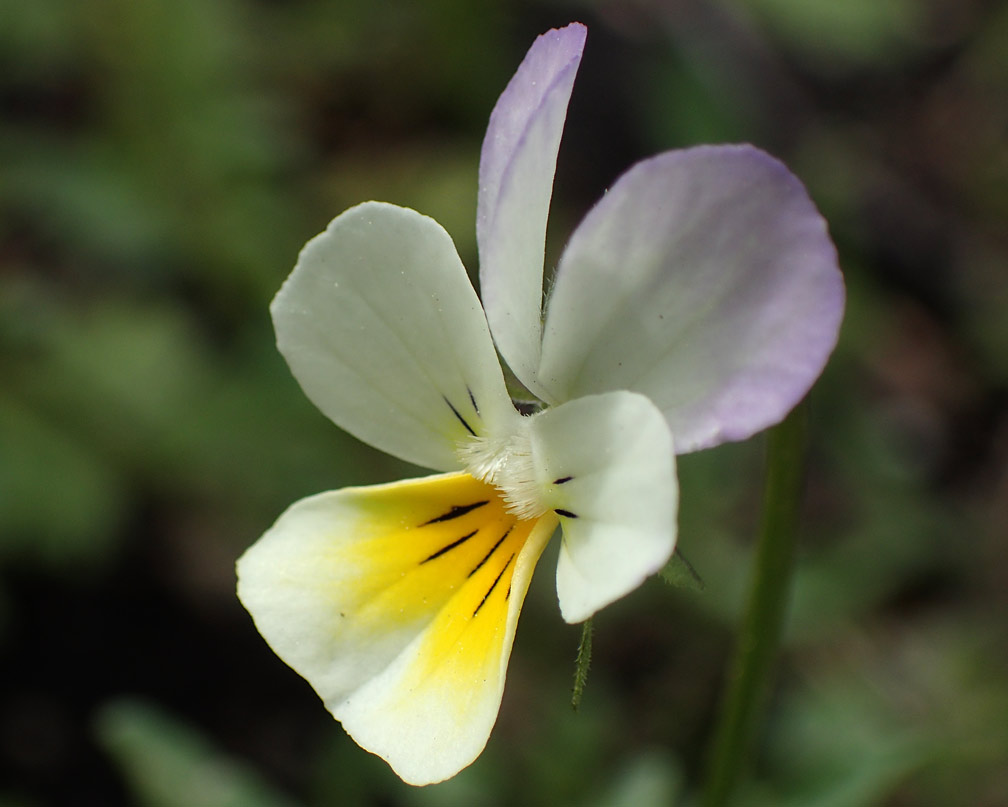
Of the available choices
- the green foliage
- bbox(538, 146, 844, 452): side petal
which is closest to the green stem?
bbox(538, 146, 844, 452): side petal

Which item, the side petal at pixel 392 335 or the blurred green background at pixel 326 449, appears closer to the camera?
the side petal at pixel 392 335

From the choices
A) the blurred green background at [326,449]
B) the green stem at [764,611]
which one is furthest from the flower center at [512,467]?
the blurred green background at [326,449]

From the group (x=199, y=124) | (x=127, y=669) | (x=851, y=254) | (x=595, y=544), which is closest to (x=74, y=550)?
(x=127, y=669)

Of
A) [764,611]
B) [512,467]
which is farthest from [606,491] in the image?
[764,611]

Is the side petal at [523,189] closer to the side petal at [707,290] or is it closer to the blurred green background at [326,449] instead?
the side petal at [707,290]

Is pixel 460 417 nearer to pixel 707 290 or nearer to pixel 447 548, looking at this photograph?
pixel 447 548

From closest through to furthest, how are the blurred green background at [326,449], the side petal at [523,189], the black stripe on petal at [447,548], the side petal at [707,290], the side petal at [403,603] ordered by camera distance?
the side petal at [707,290] < the side petal at [523,189] < the side petal at [403,603] < the black stripe on petal at [447,548] < the blurred green background at [326,449]

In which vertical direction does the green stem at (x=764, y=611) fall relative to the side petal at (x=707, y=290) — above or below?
below

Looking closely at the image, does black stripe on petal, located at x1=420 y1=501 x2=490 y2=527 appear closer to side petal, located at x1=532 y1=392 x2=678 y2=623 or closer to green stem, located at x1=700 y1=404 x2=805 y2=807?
side petal, located at x1=532 y1=392 x2=678 y2=623
